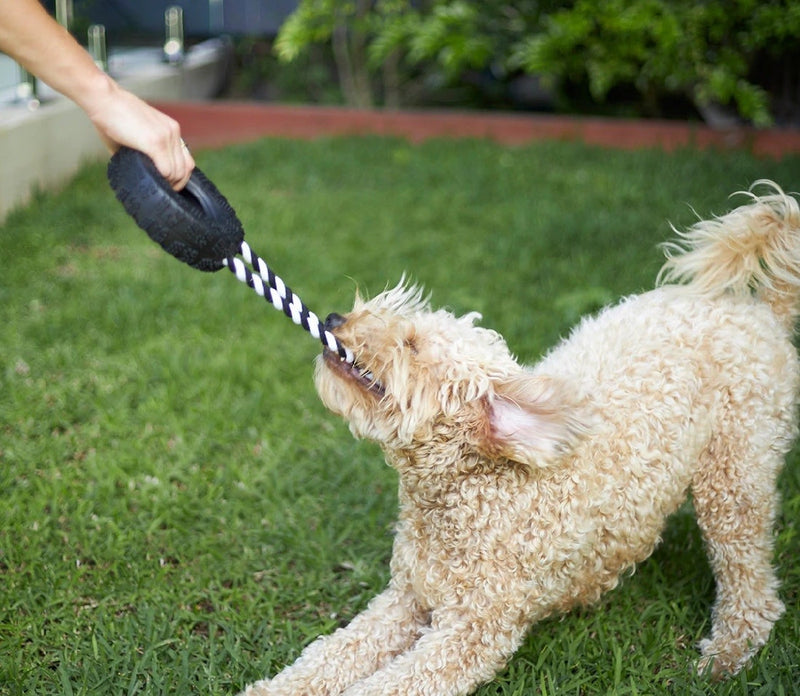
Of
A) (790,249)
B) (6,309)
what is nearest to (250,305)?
(6,309)

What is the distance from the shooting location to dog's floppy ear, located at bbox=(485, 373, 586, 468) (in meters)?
2.05

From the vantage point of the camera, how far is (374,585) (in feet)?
9.55

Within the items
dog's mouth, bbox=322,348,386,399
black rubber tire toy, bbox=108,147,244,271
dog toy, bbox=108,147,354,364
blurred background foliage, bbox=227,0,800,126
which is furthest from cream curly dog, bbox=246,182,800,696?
blurred background foliage, bbox=227,0,800,126

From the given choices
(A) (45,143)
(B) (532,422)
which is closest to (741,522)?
(B) (532,422)

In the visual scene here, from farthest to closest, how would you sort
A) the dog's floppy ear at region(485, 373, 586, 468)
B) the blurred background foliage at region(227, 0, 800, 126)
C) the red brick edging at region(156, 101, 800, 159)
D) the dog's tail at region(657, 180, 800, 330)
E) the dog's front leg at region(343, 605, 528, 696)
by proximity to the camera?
the red brick edging at region(156, 101, 800, 159), the blurred background foliage at region(227, 0, 800, 126), the dog's tail at region(657, 180, 800, 330), the dog's front leg at region(343, 605, 528, 696), the dog's floppy ear at region(485, 373, 586, 468)

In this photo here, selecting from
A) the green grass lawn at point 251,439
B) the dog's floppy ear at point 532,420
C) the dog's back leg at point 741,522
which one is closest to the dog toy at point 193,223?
the dog's floppy ear at point 532,420

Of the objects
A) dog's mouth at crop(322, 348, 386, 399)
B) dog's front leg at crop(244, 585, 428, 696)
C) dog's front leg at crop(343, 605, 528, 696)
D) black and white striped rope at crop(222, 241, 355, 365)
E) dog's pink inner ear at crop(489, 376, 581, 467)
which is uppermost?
black and white striped rope at crop(222, 241, 355, 365)

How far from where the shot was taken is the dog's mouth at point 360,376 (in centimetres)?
211

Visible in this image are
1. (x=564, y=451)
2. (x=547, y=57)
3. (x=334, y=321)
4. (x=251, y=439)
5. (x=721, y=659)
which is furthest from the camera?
(x=547, y=57)

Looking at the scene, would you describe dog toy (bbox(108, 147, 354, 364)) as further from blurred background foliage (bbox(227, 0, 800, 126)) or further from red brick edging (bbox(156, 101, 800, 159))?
red brick edging (bbox(156, 101, 800, 159))

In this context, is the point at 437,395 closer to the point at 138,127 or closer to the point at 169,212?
the point at 169,212

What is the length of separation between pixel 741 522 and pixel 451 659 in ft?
3.09

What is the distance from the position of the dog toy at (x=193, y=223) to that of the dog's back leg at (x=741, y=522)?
3.65ft

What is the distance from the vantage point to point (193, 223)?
2.29m
